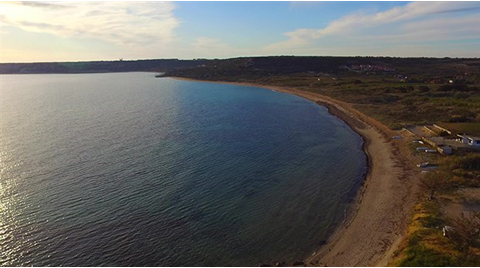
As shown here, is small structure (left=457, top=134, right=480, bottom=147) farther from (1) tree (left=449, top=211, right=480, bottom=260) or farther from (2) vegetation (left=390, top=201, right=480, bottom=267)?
(1) tree (left=449, top=211, right=480, bottom=260)

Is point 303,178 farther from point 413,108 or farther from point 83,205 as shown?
point 413,108

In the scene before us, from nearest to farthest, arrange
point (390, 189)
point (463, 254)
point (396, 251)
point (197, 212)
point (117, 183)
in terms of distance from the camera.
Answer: point (463, 254), point (396, 251), point (197, 212), point (390, 189), point (117, 183)

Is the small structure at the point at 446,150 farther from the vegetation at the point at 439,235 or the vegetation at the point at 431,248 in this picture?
the vegetation at the point at 431,248

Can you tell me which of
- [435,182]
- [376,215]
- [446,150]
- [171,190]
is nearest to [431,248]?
[376,215]

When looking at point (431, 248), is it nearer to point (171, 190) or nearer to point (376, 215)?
point (376, 215)

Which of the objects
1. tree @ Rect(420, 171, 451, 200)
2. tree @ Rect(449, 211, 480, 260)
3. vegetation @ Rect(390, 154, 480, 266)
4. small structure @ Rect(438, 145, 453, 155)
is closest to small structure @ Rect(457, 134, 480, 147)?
small structure @ Rect(438, 145, 453, 155)

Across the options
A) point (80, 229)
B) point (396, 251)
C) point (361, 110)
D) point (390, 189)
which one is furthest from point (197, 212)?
point (361, 110)
